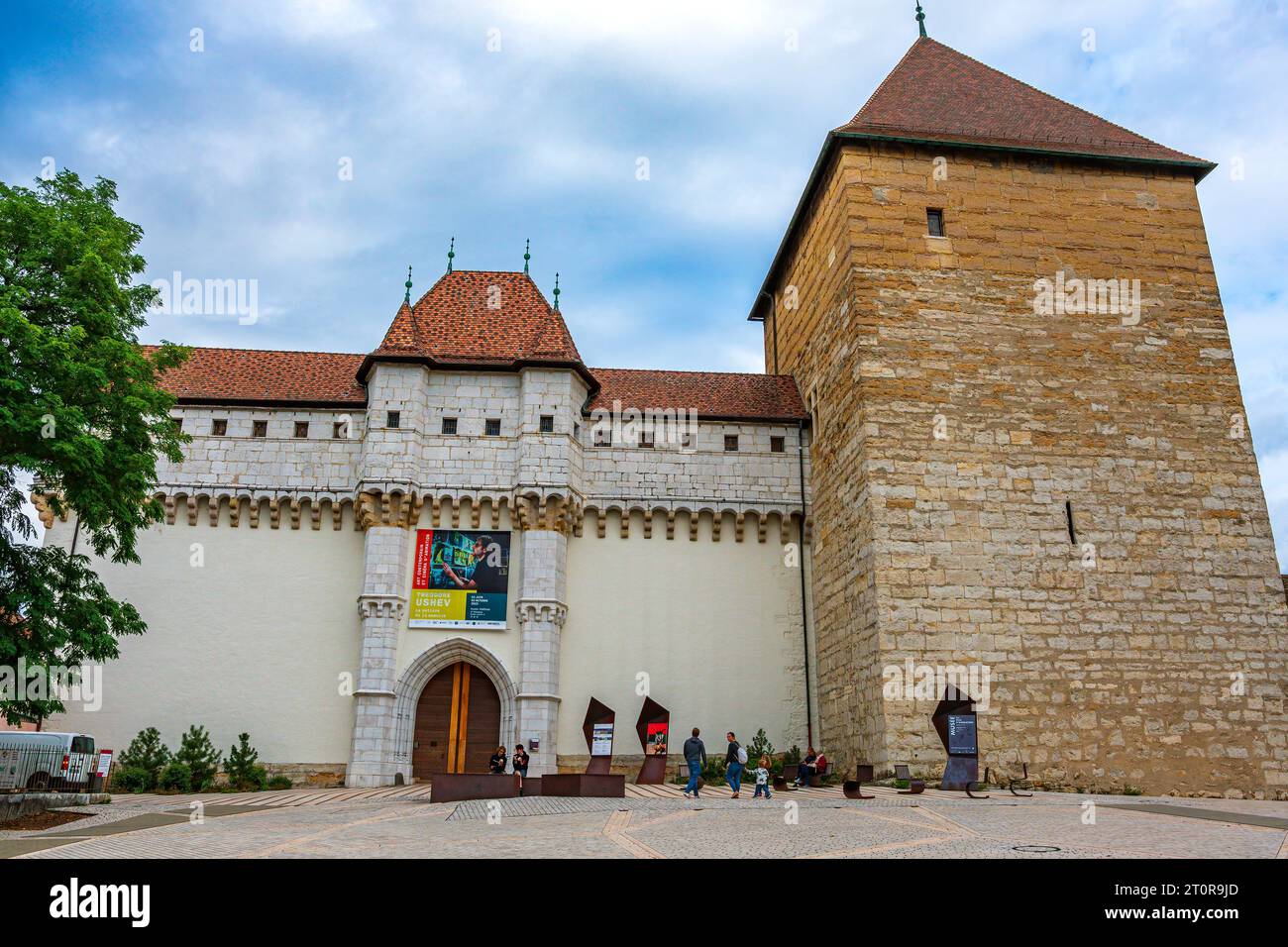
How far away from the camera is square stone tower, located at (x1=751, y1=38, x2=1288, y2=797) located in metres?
16.6

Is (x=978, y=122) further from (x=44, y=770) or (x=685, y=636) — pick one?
(x=44, y=770)

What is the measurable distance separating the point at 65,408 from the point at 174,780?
30.7 feet

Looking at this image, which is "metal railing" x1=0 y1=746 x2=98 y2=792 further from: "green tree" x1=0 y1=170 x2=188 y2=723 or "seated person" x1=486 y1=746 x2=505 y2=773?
"seated person" x1=486 y1=746 x2=505 y2=773

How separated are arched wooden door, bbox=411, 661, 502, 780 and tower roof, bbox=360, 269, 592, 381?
24.3ft

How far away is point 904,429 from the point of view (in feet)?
59.1

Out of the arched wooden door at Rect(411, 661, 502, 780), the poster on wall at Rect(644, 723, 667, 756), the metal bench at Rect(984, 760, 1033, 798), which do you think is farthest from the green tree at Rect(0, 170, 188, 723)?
the metal bench at Rect(984, 760, 1033, 798)

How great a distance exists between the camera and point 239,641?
2064cm

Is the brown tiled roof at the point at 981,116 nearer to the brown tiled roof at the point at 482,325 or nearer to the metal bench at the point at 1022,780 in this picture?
the brown tiled roof at the point at 482,325

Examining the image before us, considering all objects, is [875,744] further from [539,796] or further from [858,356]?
[858,356]

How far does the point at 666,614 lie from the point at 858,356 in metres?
7.44

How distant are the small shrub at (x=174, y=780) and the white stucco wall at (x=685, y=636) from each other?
7662 mm

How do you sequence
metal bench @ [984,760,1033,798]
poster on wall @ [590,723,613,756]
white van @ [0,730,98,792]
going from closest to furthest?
metal bench @ [984,760,1033,798] < white van @ [0,730,98,792] < poster on wall @ [590,723,613,756]

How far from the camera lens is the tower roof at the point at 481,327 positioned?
2202 centimetres
